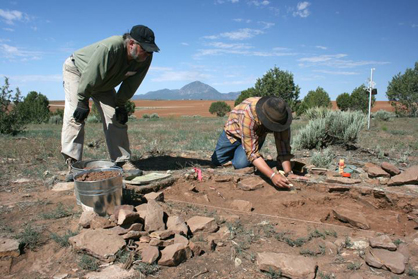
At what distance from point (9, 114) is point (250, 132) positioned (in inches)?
339

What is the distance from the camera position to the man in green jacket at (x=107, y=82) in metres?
3.36

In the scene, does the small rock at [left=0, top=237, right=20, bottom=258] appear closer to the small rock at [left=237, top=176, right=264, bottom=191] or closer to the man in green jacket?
the man in green jacket

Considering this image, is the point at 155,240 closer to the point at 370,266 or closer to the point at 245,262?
the point at 245,262

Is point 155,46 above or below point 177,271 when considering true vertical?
above

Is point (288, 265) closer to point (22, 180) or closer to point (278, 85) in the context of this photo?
point (22, 180)

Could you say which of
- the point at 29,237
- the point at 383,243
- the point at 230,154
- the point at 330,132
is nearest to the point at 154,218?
the point at 29,237

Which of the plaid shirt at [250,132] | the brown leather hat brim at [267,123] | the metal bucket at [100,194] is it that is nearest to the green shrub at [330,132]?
the plaid shirt at [250,132]

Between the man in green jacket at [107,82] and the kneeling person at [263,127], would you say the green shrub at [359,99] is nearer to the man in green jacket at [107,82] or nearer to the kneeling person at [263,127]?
the kneeling person at [263,127]

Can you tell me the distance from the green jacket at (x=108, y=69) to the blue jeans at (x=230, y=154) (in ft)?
4.90

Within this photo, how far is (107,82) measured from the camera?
3705mm

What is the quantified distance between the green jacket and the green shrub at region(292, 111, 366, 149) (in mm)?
3740

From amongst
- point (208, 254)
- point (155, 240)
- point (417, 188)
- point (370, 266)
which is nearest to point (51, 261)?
point (155, 240)

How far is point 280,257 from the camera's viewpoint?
6.94ft

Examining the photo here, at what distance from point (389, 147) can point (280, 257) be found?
570cm
